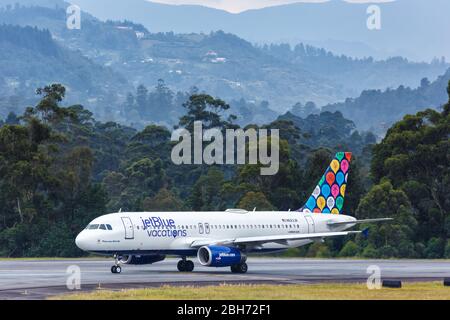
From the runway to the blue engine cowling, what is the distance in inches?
28.6

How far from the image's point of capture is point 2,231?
9631 centimetres

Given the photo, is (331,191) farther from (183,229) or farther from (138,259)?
(138,259)

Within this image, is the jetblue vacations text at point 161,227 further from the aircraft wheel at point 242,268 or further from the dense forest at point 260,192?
the dense forest at point 260,192

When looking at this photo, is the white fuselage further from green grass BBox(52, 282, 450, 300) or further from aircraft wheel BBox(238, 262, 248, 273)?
green grass BBox(52, 282, 450, 300)

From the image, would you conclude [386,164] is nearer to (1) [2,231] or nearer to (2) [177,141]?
(1) [2,231]

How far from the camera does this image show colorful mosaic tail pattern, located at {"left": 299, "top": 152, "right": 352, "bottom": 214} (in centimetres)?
6956

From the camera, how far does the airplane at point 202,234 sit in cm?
5775

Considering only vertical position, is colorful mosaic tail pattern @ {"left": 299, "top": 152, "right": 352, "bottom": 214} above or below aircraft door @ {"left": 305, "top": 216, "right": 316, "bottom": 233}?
above

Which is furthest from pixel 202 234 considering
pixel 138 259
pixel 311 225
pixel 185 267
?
pixel 311 225

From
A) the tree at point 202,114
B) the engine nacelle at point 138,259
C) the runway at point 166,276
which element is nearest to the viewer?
the runway at point 166,276

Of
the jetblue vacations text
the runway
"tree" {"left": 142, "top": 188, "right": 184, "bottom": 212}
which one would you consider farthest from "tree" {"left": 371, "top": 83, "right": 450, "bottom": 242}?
the jetblue vacations text

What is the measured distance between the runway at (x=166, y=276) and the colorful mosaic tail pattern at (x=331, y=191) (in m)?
4.51

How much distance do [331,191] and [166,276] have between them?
19118mm

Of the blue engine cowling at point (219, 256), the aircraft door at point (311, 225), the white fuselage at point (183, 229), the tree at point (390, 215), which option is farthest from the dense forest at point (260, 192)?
the blue engine cowling at point (219, 256)
